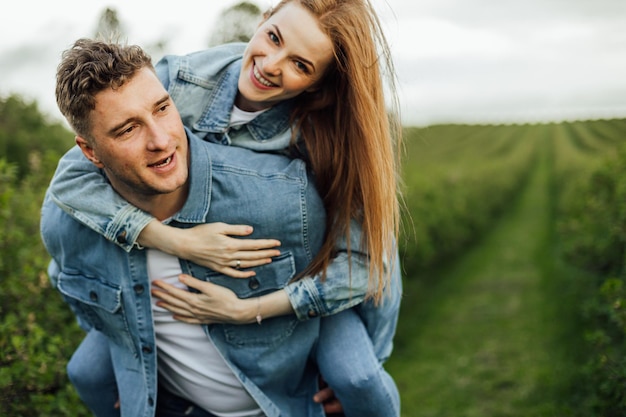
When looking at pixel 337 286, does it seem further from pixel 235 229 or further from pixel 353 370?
pixel 235 229

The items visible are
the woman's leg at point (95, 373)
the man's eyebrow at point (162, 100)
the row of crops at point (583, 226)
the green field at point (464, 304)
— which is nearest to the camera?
the man's eyebrow at point (162, 100)

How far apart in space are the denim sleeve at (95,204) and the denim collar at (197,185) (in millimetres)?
141

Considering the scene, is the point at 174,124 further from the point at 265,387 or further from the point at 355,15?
the point at 265,387

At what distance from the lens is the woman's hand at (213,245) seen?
246 cm

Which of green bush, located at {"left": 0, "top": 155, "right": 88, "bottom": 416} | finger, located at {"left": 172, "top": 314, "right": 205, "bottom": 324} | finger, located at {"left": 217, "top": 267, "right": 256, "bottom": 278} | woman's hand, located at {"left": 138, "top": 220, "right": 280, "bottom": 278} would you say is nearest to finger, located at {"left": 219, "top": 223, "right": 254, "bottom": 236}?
woman's hand, located at {"left": 138, "top": 220, "right": 280, "bottom": 278}

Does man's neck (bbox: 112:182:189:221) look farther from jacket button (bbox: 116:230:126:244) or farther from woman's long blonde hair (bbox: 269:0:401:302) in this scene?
woman's long blonde hair (bbox: 269:0:401:302)

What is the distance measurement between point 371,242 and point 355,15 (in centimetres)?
92

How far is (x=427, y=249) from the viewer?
10297 millimetres

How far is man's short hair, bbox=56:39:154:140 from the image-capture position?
221cm

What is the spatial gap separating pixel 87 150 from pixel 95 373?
1032 mm

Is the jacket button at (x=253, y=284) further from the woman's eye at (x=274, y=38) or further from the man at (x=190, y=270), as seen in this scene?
the woman's eye at (x=274, y=38)

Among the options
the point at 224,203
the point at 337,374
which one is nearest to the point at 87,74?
the point at 224,203

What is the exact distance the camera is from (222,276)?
8.51 ft

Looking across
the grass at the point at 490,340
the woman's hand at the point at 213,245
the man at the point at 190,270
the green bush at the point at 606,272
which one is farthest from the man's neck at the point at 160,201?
the grass at the point at 490,340
